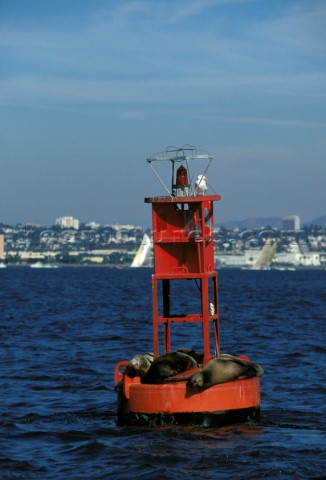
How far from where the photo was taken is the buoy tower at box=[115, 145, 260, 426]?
20875 millimetres

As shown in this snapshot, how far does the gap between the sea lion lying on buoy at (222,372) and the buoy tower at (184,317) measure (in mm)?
126

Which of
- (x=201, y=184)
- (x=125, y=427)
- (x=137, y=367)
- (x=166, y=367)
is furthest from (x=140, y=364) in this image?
(x=201, y=184)

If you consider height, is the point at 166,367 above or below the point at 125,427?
above

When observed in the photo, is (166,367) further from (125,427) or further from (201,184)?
(201,184)

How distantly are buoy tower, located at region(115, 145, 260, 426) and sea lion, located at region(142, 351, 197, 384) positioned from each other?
179 millimetres

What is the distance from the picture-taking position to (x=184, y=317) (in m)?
22.9

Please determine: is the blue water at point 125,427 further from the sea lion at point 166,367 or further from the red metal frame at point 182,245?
the red metal frame at point 182,245

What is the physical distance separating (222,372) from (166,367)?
Result: 3.54 feet

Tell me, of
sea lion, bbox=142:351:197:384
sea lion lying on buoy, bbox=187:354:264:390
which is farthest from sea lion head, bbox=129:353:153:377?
sea lion lying on buoy, bbox=187:354:264:390

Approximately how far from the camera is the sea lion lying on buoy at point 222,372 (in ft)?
67.8

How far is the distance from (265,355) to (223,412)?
16.5 m

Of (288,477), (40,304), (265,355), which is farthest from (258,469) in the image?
(40,304)

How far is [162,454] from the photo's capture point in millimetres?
19484

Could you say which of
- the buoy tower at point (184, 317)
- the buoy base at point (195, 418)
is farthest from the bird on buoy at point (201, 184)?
the buoy base at point (195, 418)
